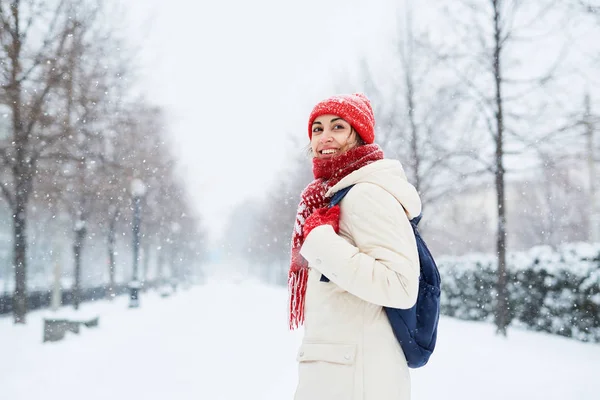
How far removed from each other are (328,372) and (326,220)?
542mm

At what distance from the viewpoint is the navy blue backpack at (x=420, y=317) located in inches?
70.1

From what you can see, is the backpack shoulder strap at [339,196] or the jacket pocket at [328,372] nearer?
the jacket pocket at [328,372]

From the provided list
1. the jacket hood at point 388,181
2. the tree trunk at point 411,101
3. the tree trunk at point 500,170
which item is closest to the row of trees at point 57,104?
the tree trunk at point 411,101

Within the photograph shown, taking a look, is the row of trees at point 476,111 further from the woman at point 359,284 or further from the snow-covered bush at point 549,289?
the woman at point 359,284

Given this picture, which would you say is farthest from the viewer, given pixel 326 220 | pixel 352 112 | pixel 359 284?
pixel 352 112

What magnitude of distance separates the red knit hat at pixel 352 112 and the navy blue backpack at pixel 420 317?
11.8 inches

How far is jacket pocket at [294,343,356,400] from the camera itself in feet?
5.56

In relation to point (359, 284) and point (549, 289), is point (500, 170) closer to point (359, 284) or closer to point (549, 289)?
point (549, 289)

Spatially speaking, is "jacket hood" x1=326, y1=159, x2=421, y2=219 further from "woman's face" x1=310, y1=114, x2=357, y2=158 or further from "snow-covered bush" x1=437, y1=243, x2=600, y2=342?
"snow-covered bush" x1=437, y1=243, x2=600, y2=342

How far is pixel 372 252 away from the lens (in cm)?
172

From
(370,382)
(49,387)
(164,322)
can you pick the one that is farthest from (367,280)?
(164,322)

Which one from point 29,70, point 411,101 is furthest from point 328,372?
point 411,101

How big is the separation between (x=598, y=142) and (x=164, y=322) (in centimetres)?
1120

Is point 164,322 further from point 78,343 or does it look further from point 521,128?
point 521,128
